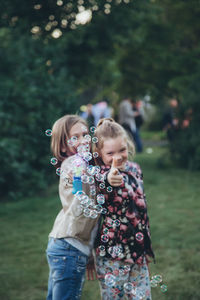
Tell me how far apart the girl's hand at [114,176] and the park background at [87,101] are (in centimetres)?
185

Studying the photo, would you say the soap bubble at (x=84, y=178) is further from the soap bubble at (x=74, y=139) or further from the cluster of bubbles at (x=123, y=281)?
the cluster of bubbles at (x=123, y=281)

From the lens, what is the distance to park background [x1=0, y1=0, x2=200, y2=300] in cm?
466

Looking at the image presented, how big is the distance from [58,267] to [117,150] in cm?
81

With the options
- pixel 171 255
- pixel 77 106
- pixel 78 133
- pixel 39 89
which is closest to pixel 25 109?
pixel 39 89

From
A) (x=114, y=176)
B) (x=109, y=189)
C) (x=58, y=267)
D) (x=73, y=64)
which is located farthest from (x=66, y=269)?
(x=73, y=64)

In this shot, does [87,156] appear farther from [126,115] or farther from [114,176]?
[126,115]

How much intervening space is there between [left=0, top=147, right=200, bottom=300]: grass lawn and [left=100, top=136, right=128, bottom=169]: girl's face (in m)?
1.81

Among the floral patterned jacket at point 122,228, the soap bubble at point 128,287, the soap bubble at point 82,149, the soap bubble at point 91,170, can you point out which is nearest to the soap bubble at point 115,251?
the floral patterned jacket at point 122,228

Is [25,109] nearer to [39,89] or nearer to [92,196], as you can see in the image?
[39,89]

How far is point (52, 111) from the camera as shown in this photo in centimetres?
891

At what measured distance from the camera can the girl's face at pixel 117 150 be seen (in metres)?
2.42

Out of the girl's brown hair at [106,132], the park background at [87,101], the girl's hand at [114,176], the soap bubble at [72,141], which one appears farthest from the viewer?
the park background at [87,101]

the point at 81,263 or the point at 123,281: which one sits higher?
the point at 81,263

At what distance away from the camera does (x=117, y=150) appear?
242cm
